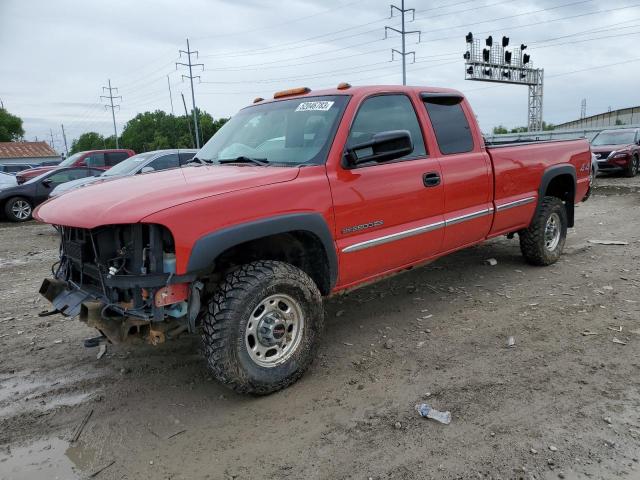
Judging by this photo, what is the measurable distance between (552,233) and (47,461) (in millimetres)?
5562

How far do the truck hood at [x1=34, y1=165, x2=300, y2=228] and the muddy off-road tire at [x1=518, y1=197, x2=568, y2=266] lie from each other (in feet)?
11.5

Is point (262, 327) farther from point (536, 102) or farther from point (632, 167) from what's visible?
point (536, 102)

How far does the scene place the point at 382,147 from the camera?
138 inches

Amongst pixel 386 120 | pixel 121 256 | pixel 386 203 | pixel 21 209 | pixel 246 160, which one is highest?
pixel 386 120

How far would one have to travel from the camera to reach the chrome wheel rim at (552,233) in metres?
5.93

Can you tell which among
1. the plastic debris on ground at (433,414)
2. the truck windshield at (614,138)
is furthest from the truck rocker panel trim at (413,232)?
the truck windshield at (614,138)

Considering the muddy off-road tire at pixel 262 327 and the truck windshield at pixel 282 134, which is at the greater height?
the truck windshield at pixel 282 134

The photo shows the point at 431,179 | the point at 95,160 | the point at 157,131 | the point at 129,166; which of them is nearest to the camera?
the point at 431,179

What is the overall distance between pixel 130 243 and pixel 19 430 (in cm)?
136

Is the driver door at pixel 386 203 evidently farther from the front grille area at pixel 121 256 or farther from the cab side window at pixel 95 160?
the cab side window at pixel 95 160

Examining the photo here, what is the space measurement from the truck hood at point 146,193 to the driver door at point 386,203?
0.51 metres

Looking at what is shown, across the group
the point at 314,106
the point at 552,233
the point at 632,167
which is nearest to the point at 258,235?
the point at 314,106

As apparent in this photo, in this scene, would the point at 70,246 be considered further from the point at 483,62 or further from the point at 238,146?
the point at 483,62

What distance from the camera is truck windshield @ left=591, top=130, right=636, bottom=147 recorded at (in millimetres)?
16766
